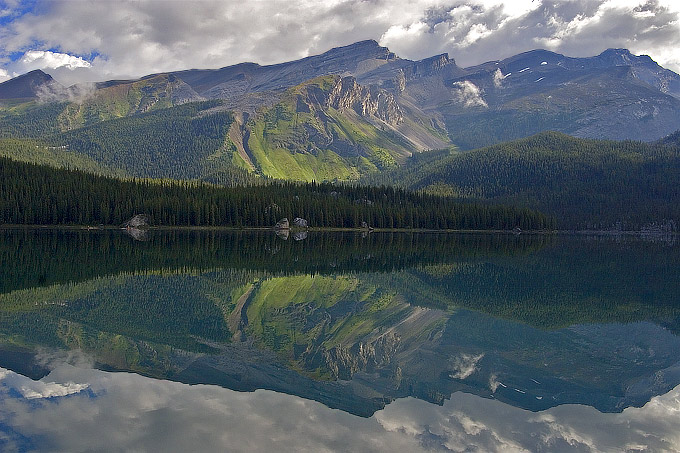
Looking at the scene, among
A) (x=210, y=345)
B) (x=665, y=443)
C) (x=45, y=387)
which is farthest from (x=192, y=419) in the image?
(x=665, y=443)

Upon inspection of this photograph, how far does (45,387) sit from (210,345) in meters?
8.83

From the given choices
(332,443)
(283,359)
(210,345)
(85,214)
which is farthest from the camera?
(85,214)

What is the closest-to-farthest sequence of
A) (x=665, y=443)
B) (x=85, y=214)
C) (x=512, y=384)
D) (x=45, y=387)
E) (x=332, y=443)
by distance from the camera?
(x=332, y=443) < (x=665, y=443) < (x=45, y=387) < (x=512, y=384) < (x=85, y=214)

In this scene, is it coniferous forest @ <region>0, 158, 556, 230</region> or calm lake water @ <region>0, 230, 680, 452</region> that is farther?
coniferous forest @ <region>0, 158, 556, 230</region>

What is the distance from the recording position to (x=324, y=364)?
84.3ft

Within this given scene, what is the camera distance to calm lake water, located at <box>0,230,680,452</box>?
17.2 metres

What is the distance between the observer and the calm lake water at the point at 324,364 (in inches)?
679

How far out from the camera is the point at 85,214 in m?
143

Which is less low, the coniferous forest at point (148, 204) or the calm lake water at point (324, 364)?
the coniferous forest at point (148, 204)

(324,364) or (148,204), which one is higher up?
(148,204)

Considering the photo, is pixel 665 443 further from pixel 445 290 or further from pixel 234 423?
pixel 445 290

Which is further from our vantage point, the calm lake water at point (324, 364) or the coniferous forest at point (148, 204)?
the coniferous forest at point (148, 204)

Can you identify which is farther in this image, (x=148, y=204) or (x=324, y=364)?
(x=148, y=204)

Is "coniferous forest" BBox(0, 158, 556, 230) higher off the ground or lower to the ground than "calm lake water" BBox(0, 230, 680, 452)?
higher
